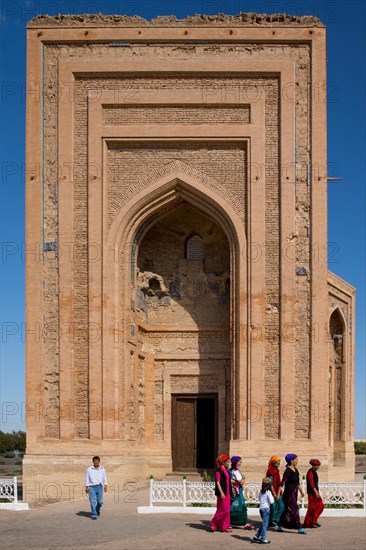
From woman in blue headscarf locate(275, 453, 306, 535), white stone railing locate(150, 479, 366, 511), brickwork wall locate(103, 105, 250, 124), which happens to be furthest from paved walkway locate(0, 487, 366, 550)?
brickwork wall locate(103, 105, 250, 124)

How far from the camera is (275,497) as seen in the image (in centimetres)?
1073

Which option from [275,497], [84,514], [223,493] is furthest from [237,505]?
[84,514]

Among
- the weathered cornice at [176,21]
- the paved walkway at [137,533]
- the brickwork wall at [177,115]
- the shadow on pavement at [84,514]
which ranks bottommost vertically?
the shadow on pavement at [84,514]

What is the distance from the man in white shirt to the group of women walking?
Result: 2045 mm

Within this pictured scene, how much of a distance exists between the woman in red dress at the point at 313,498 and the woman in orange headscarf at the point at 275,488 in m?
0.47

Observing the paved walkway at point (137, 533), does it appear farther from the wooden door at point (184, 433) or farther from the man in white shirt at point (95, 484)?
the wooden door at point (184, 433)

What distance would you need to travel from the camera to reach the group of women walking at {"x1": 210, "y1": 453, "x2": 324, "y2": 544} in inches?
425

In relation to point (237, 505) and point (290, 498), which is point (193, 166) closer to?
point (237, 505)

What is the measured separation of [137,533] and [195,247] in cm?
914

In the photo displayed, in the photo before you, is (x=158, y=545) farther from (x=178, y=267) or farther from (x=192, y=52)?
(x=192, y=52)

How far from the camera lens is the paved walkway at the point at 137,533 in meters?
9.98

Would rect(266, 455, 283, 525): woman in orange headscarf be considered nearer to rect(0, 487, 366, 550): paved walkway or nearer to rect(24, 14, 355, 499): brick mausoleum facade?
rect(0, 487, 366, 550): paved walkway

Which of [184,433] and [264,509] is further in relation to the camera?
[184,433]

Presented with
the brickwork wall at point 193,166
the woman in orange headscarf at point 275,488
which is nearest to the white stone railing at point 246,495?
the woman in orange headscarf at point 275,488
